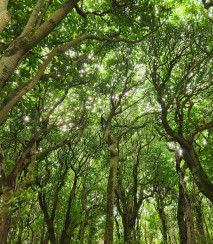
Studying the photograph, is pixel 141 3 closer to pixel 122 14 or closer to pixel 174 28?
pixel 122 14

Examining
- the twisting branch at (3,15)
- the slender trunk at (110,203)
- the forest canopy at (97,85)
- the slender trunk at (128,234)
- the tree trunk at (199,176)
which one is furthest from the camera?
the slender trunk at (128,234)

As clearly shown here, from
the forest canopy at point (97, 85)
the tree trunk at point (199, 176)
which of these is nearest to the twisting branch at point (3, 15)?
the forest canopy at point (97, 85)

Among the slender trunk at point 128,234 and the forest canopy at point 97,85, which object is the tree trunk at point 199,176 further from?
the slender trunk at point 128,234

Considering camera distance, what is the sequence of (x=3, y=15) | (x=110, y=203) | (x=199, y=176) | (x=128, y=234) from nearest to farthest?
(x=3, y=15) < (x=199, y=176) < (x=110, y=203) < (x=128, y=234)

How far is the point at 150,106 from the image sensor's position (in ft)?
59.6

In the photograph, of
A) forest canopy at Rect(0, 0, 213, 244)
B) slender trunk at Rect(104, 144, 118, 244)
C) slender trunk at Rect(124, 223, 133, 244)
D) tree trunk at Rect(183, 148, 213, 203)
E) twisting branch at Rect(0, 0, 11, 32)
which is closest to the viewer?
twisting branch at Rect(0, 0, 11, 32)

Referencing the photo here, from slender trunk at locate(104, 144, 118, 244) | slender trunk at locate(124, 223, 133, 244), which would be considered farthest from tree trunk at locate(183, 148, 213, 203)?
slender trunk at locate(124, 223, 133, 244)

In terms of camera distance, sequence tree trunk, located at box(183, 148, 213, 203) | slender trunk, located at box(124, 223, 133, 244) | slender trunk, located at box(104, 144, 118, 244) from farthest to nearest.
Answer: slender trunk, located at box(124, 223, 133, 244) → slender trunk, located at box(104, 144, 118, 244) → tree trunk, located at box(183, 148, 213, 203)

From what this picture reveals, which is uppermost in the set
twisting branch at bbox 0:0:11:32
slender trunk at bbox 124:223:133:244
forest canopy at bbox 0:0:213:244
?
forest canopy at bbox 0:0:213:244

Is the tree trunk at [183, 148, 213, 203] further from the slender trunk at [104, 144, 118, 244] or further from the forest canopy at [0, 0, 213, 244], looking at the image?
the slender trunk at [104, 144, 118, 244]

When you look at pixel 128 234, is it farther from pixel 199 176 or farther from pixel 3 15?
pixel 3 15

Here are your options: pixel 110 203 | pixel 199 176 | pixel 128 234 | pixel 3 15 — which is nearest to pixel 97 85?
pixel 110 203

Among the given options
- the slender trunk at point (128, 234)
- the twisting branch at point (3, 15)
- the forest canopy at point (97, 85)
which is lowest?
the twisting branch at point (3, 15)

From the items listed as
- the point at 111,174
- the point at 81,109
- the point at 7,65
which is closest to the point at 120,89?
the point at 81,109
